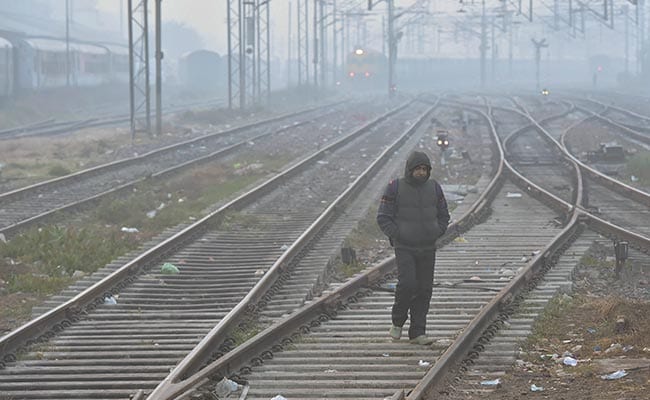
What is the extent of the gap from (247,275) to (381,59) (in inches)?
3596

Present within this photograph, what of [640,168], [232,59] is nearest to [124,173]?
[640,168]

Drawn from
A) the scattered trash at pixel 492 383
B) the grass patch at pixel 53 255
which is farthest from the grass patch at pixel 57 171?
the scattered trash at pixel 492 383

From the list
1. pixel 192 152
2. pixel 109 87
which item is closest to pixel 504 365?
pixel 192 152

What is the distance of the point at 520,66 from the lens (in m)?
139

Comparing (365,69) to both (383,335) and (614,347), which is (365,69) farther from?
(614,347)

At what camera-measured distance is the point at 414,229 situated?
8656 mm

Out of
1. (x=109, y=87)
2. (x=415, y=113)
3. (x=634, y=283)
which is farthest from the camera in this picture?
(x=109, y=87)

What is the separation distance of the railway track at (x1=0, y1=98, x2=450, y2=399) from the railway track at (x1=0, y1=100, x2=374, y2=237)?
10.4 feet

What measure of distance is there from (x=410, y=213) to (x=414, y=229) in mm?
131

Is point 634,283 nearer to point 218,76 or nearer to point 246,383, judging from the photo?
point 246,383

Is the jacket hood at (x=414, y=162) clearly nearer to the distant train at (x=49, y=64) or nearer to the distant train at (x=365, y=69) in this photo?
the distant train at (x=49, y=64)

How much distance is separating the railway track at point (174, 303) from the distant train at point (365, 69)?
7985cm

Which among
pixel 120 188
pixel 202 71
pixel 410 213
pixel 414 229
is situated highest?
pixel 202 71

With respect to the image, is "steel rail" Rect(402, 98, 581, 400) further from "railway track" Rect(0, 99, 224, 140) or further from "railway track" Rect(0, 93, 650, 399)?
"railway track" Rect(0, 99, 224, 140)
